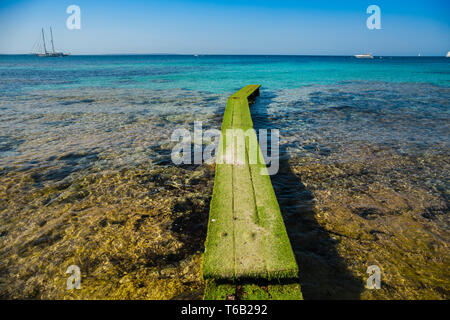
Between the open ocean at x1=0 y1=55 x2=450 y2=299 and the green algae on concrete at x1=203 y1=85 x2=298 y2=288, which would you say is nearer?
the green algae on concrete at x1=203 y1=85 x2=298 y2=288

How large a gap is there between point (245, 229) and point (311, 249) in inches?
46.6

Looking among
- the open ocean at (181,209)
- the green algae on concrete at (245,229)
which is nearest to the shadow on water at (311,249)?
the open ocean at (181,209)

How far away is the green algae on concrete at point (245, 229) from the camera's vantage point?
8.87 feet

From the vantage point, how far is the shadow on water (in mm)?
3047

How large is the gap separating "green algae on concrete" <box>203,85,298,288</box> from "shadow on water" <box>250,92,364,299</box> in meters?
0.61

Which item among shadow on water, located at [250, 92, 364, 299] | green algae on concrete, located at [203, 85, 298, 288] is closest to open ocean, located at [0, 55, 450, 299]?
shadow on water, located at [250, 92, 364, 299]

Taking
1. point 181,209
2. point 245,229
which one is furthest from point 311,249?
point 181,209

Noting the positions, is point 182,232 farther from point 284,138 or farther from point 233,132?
point 284,138

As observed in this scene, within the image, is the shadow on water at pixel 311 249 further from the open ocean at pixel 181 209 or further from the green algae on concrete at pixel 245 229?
the green algae on concrete at pixel 245 229

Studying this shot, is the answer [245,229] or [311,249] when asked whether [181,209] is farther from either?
[311,249]

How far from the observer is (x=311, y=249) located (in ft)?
12.1

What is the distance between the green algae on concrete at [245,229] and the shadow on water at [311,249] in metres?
0.61

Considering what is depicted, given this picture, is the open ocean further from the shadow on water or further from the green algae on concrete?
the green algae on concrete
